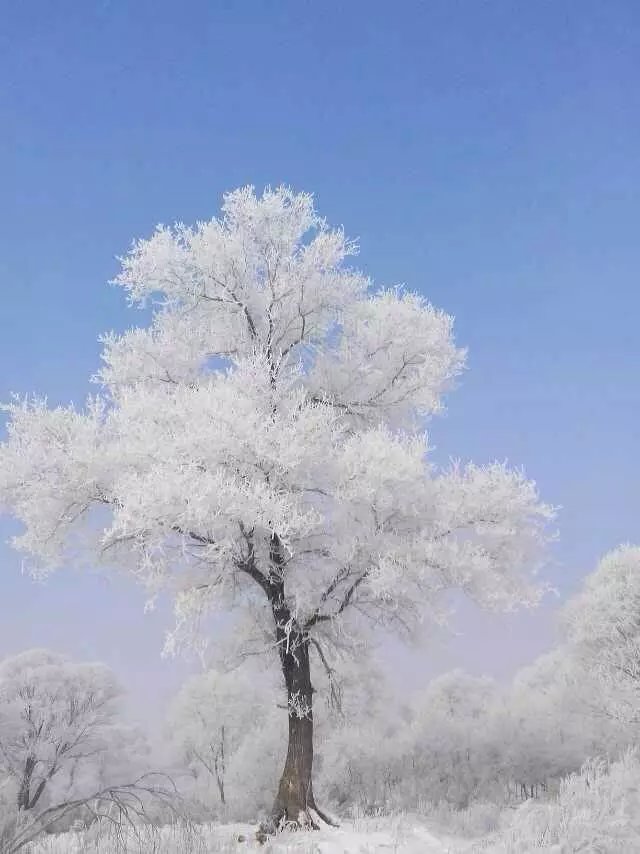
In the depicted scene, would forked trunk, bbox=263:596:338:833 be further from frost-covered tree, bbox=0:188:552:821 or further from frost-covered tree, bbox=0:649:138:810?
frost-covered tree, bbox=0:649:138:810

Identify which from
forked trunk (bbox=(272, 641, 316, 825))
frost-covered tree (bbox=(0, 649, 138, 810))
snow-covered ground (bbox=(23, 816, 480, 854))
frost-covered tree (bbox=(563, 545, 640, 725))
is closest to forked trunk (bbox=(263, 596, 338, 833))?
forked trunk (bbox=(272, 641, 316, 825))

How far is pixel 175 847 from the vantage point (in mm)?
6633

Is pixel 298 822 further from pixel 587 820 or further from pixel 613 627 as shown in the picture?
pixel 613 627

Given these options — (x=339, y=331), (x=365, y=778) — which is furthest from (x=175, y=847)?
(x=365, y=778)

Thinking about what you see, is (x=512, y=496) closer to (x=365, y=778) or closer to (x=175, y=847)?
(x=175, y=847)

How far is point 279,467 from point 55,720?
87.1ft

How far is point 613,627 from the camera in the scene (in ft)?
76.3

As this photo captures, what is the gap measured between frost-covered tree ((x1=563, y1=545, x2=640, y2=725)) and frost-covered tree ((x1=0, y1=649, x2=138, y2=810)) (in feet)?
73.0

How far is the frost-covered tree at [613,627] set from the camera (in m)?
23.3

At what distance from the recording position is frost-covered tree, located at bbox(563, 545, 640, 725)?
76.3 feet

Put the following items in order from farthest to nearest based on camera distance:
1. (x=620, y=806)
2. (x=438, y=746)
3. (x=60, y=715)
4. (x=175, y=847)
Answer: (x=60, y=715) < (x=438, y=746) < (x=620, y=806) < (x=175, y=847)

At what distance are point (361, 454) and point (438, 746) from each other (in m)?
14.6

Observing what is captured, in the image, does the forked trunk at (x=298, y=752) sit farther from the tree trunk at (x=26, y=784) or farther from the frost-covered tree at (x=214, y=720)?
the frost-covered tree at (x=214, y=720)

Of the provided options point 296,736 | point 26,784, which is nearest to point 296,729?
point 296,736
